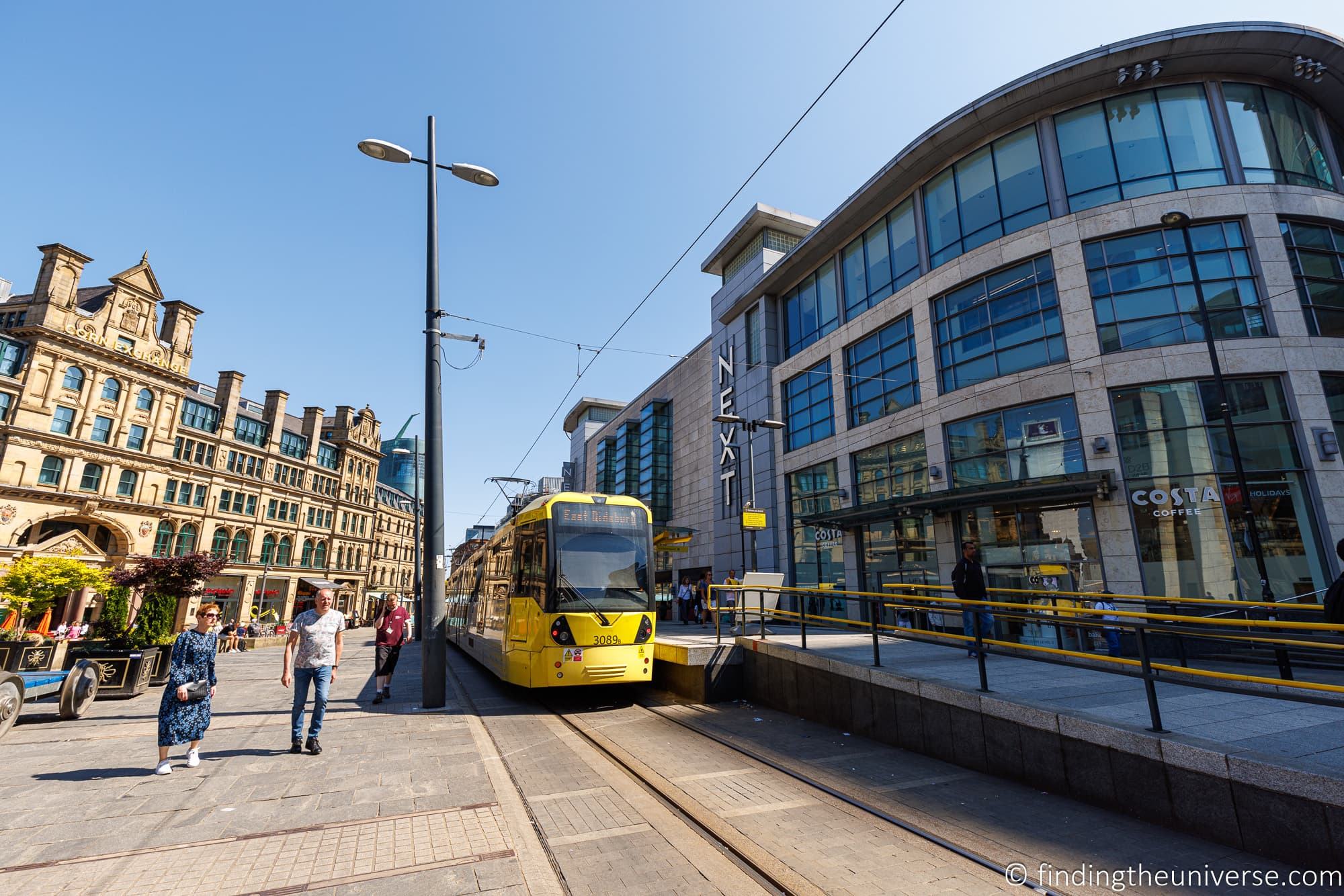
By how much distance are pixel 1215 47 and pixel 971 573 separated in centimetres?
1612

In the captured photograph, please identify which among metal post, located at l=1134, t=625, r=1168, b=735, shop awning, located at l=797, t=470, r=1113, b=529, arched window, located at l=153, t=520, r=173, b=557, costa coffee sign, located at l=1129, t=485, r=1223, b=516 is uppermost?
arched window, located at l=153, t=520, r=173, b=557

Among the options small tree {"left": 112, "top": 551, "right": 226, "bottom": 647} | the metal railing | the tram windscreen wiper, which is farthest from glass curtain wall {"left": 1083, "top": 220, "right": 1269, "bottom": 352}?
small tree {"left": 112, "top": 551, "right": 226, "bottom": 647}

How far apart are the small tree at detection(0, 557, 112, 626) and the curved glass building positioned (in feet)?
78.1

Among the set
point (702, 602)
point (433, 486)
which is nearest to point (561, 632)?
point (433, 486)

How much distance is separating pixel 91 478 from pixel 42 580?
28.8 meters

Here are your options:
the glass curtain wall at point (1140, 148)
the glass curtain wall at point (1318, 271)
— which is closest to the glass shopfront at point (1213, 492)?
the glass curtain wall at point (1318, 271)

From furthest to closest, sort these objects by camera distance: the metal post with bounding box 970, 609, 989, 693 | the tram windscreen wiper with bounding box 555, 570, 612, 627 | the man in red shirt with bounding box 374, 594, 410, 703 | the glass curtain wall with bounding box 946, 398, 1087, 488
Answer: the glass curtain wall with bounding box 946, 398, 1087, 488, the man in red shirt with bounding box 374, 594, 410, 703, the tram windscreen wiper with bounding box 555, 570, 612, 627, the metal post with bounding box 970, 609, 989, 693

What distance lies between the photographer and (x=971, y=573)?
9.62m

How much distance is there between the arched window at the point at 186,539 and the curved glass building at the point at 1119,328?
1947 inches

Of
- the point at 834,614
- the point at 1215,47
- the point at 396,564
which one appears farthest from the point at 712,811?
the point at 396,564

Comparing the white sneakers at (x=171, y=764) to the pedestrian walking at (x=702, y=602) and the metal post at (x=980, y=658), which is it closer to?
the metal post at (x=980, y=658)

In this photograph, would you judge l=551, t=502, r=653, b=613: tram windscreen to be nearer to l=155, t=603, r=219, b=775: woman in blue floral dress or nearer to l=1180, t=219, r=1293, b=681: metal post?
l=155, t=603, r=219, b=775: woman in blue floral dress

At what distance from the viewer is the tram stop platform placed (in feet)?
13.1

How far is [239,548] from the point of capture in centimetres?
5012
